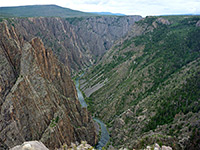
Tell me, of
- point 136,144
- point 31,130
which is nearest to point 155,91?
point 136,144

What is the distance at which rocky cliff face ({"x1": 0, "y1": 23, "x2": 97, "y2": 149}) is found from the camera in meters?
44.9

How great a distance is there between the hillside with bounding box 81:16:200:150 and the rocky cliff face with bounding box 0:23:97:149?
20085 millimetres

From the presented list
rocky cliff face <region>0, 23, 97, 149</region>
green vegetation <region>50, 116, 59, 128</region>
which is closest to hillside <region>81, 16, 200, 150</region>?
rocky cliff face <region>0, 23, 97, 149</region>

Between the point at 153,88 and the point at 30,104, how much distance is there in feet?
173

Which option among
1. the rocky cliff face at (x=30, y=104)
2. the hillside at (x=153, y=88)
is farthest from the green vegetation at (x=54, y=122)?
the hillside at (x=153, y=88)

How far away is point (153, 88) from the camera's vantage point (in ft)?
264

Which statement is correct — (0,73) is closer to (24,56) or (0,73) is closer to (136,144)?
(24,56)

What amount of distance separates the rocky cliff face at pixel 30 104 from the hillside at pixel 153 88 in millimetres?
20085

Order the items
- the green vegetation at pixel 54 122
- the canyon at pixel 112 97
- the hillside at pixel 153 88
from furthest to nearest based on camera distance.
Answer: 1. the green vegetation at pixel 54 122
2. the hillside at pixel 153 88
3. the canyon at pixel 112 97

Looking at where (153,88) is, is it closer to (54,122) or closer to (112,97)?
(112,97)

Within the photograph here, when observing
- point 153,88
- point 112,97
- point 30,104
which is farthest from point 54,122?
point 112,97

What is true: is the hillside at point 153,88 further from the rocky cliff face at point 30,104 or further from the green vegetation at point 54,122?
the green vegetation at point 54,122

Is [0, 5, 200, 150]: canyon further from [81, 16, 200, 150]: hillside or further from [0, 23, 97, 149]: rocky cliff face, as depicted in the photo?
[81, 16, 200, 150]: hillside

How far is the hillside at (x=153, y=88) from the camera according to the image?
4759cm
